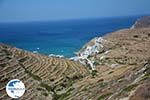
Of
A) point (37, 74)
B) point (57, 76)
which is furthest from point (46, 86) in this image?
point (57, 76)

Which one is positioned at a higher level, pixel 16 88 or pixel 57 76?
pixel 16 88

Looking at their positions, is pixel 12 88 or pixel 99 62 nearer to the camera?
pixel 12 88

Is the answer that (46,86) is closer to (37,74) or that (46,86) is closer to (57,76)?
(37,74)

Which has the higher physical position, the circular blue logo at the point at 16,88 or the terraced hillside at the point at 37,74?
the circular blue logo at the point at 16,88

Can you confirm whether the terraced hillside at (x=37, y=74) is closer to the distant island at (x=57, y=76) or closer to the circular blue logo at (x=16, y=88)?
the distant island at (x=57, y=76)

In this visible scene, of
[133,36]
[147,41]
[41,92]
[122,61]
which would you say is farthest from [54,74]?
[133,36]

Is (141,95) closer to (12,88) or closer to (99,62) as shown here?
(12,88)

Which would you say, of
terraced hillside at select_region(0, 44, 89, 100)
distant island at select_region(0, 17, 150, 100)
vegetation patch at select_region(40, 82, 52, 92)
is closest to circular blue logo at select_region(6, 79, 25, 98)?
distant island at select_region(0, 17, 150, 100)

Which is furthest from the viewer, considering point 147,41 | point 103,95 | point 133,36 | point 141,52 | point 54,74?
point 133,36

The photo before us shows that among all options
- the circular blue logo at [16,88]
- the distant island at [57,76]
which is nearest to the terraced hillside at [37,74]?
the distant island at [57,76]
